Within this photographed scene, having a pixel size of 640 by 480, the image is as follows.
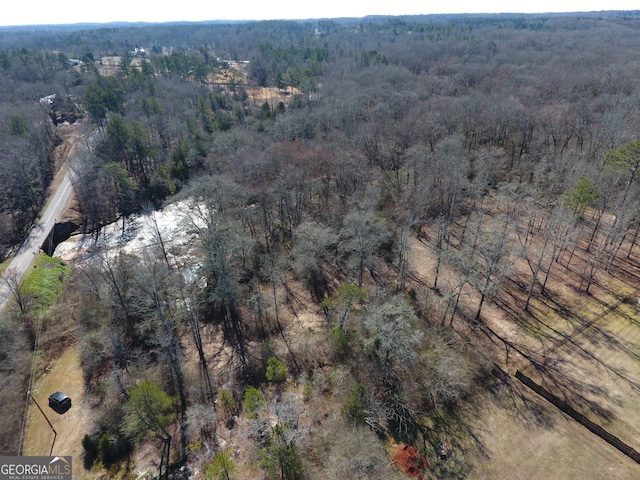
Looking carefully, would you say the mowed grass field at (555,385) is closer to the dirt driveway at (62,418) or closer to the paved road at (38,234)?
the dirt driveway at (62,418)

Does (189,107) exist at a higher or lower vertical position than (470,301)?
higher

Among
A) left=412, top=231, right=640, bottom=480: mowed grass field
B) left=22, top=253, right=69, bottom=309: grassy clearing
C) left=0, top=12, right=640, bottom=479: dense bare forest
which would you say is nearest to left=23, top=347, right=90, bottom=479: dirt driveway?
left=0, top=12, right=640, bottom=479: dense bare forest

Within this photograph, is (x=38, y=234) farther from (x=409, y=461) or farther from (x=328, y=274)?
(x=409, y=461)

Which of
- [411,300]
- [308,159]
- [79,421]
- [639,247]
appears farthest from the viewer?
[308,159]

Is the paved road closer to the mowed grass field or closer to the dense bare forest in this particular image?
the dense bare forest

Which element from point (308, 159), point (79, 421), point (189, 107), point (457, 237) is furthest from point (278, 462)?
point (189, 107)

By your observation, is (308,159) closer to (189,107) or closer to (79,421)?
(79,421)

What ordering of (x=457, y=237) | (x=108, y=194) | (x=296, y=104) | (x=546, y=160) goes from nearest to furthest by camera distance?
(x=457, y=237), (x=546, y=160), (x=108, y=194), (x=296, y=104)

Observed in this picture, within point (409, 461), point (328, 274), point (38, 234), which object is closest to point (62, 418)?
point (409, 461)
